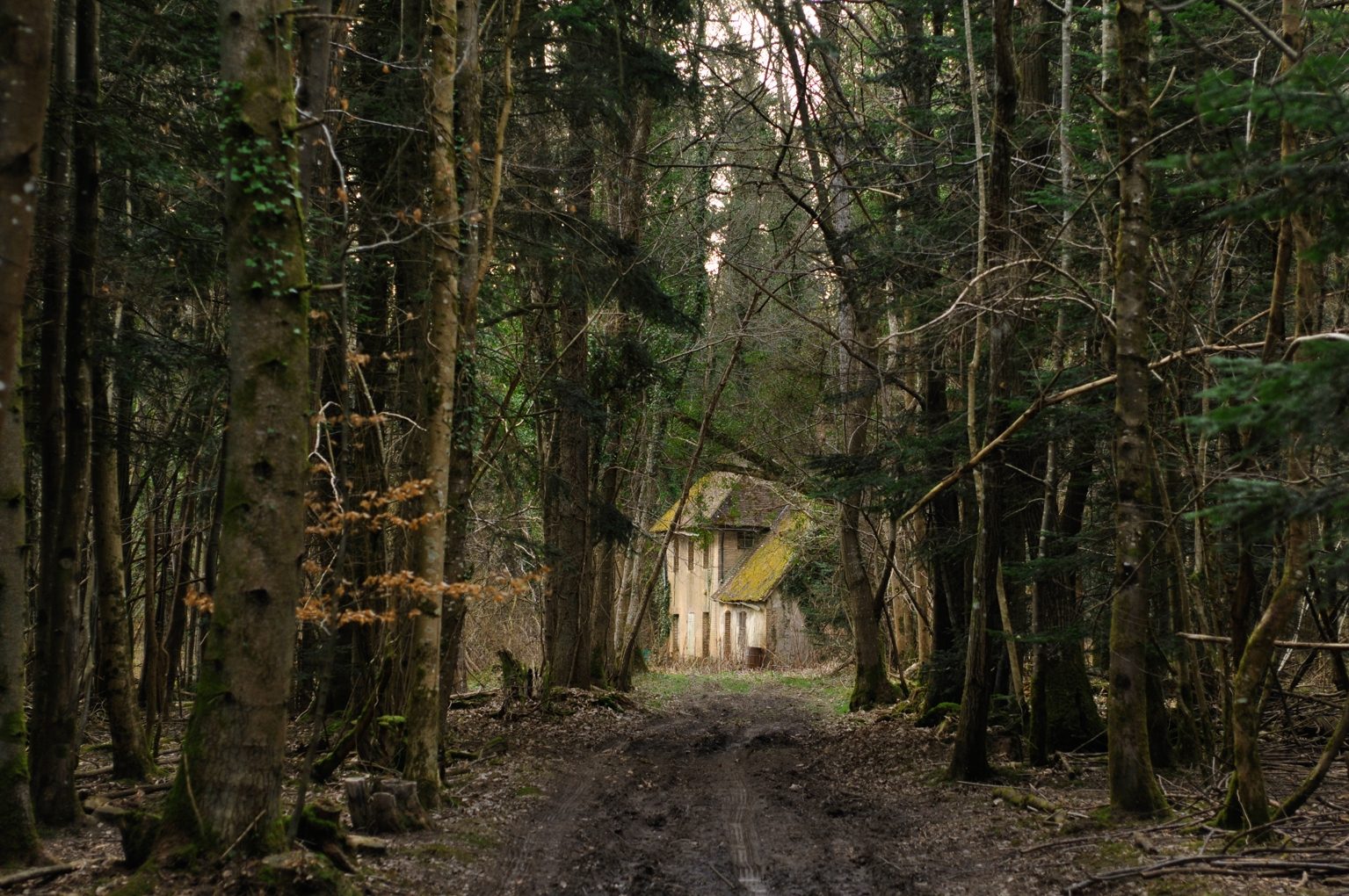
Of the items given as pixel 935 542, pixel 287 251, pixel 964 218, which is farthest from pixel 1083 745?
pixel 287 251

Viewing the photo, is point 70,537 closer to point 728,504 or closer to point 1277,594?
point 1277,594

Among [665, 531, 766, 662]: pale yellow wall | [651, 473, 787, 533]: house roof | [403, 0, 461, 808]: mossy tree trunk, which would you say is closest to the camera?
[403, 0, 461, 808]: mossy tree trunk

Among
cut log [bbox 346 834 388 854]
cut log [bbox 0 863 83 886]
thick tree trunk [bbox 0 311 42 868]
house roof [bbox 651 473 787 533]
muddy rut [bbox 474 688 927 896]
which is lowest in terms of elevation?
muddy rut [bbox 474 688 927 896]

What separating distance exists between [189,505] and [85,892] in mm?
8755

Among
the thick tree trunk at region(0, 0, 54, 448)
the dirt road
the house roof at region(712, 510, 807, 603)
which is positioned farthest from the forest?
the house roof at region(712, 510, 807, 603)

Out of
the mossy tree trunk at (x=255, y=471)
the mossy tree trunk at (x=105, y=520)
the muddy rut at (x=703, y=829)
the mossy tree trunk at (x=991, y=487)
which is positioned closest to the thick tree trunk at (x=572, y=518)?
the muddy rut at (x=703, y=829)

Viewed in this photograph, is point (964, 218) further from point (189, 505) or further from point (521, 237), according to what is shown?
point (189, 505)

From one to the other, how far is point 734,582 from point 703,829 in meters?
34.6

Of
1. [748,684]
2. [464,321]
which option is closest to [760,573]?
[748,684]

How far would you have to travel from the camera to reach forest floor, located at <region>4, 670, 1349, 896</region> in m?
6.48

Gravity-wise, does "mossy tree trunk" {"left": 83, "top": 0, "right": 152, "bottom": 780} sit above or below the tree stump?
above

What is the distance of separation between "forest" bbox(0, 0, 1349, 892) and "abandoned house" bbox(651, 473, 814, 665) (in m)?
19.4

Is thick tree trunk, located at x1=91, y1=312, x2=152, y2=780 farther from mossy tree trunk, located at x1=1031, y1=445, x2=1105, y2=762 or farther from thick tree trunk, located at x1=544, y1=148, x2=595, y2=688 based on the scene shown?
mossy tree trunk, located at x1=1031, y1=445, x2=1105, y2=762

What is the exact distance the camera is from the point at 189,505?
13.5m
